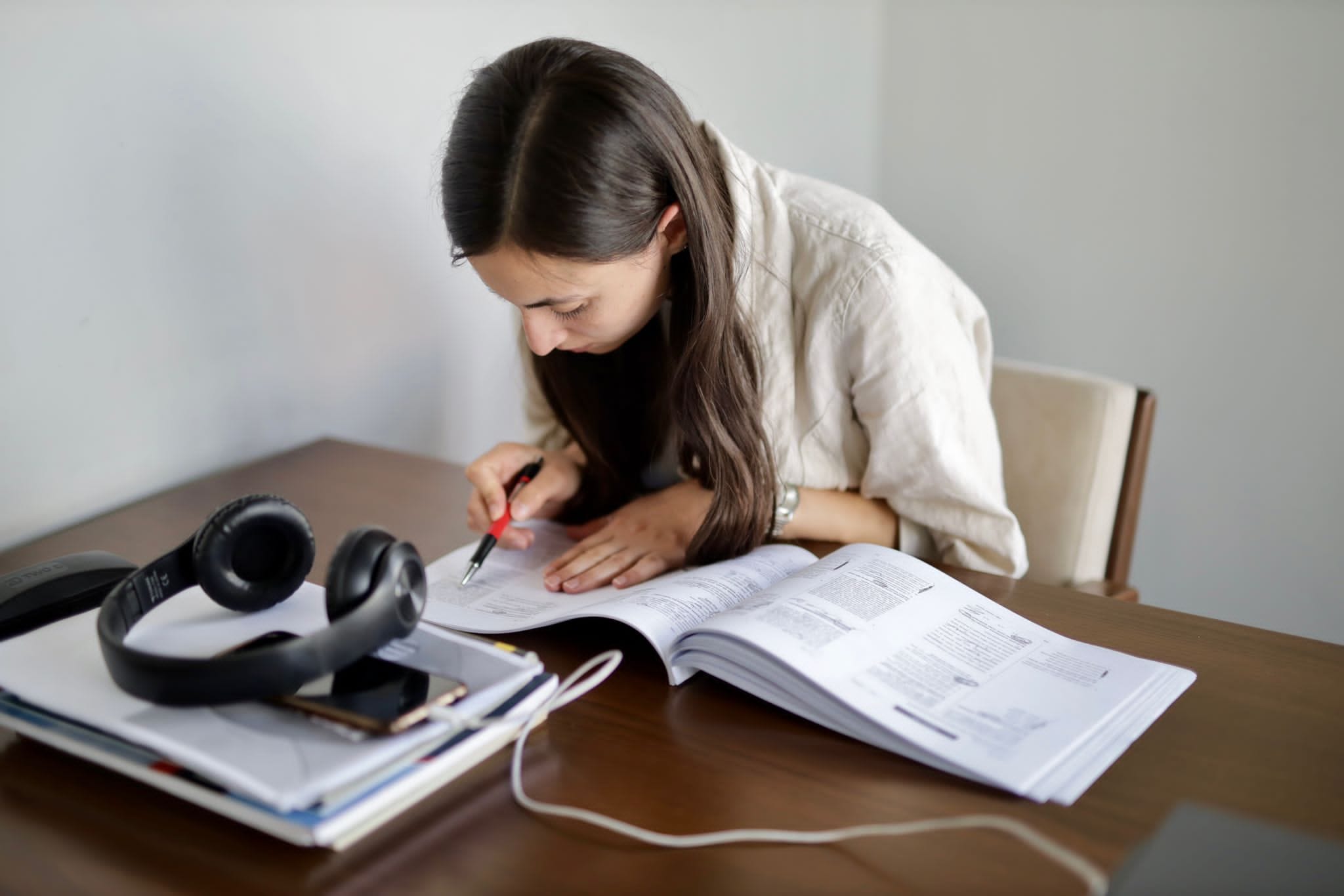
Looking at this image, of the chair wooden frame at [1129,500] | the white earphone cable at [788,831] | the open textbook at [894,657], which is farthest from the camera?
the chair wooden frame at [1129,500]

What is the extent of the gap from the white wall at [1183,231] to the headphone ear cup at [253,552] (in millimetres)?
1674

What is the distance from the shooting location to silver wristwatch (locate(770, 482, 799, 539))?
1.09m

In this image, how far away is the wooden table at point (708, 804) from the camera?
0.61m

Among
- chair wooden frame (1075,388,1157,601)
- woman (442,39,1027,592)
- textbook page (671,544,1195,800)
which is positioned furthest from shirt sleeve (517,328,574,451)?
chair wooden frame (1075,388,1157,601)

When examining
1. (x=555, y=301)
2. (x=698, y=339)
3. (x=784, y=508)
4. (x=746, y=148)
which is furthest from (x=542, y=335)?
(x=746, y=148)

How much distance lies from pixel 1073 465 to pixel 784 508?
419mm

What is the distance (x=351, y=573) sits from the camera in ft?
2.26

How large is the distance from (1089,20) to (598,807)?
5.94ft

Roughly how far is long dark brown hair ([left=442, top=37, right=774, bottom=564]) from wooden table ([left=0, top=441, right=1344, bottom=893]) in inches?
10.5

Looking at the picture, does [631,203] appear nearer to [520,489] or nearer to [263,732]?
[520,489]

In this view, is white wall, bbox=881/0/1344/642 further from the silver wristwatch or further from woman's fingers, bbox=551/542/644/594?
woman's fingers, bbox=551/542/644/594

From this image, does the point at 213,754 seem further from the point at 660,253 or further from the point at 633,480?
the point at 633,480

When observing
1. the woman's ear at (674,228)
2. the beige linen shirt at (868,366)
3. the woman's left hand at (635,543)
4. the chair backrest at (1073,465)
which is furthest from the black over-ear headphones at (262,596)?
the chair backrest at (1073,465)

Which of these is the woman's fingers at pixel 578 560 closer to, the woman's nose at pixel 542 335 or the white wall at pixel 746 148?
the woman's nose at pixel 542 335
